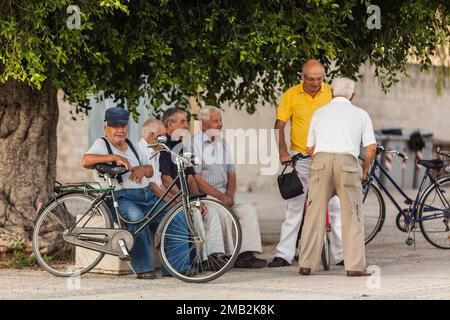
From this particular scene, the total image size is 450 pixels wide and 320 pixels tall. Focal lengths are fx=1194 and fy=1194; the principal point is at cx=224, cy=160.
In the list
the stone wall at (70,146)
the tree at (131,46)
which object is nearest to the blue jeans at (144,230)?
the tree at (131,46)

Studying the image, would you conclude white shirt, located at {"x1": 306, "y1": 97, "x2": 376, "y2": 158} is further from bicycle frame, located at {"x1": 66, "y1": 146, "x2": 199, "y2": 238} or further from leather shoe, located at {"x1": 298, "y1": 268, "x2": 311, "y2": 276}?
bicycle frame, located at {"x1": 66, "y1": 146, "x2": 199, "y2": 238}

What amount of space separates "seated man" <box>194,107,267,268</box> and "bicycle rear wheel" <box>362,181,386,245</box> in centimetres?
169

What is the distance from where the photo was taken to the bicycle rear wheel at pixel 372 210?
12.1 metres

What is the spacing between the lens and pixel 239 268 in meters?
10.8

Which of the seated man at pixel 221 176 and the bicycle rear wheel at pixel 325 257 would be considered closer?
the bicycle rear wheel at pixel 325 257

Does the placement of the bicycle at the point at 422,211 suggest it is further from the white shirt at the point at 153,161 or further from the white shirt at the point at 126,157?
the white shirt at the point at 126,157

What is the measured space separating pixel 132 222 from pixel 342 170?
1787 mm

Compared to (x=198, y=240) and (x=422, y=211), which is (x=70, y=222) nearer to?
(x=198, y=240)

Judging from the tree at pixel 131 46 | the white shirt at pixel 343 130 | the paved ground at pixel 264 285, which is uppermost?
the tree at pixel 131 46

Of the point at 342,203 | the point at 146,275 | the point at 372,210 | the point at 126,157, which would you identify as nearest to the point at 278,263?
the point at 342,203

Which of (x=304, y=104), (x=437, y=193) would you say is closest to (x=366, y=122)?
(x=304, y=104)

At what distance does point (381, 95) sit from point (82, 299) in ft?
67.0

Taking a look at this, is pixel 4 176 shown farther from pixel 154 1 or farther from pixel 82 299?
pixel 82 299

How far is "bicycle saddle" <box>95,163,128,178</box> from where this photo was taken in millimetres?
9805
